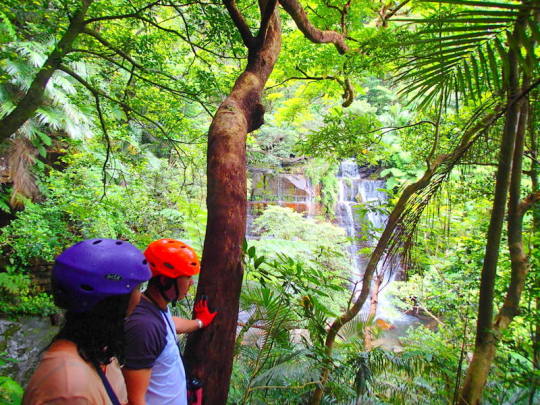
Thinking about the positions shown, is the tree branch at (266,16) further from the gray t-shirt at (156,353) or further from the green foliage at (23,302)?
the green foliage at (23,302)

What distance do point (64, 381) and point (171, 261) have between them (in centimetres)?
85

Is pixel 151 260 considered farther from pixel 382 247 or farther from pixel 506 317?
pixel 506 317

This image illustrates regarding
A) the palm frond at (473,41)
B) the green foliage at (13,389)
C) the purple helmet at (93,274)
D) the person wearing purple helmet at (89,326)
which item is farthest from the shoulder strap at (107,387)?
the green foliage at (13,389)

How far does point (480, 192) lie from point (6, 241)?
8.75 metres

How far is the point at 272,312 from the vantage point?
8.54 ft

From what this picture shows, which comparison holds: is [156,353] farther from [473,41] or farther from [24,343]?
[24,343]

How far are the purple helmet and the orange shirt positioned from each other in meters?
0.16

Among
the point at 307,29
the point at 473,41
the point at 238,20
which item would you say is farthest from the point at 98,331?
the point at 307,29

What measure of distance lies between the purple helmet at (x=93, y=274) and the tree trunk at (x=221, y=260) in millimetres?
471

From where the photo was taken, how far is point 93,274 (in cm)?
113

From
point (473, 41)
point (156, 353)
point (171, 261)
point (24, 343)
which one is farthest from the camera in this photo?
point (24, 343)

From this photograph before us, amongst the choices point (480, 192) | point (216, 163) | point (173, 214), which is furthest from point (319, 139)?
point (173, 214)

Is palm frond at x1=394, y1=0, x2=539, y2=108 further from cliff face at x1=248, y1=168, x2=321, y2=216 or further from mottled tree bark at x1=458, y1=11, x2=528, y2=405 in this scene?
cliff face at x1=248, y1=168, x2=321, y2=216

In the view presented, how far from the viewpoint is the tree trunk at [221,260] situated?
5.46 ft
